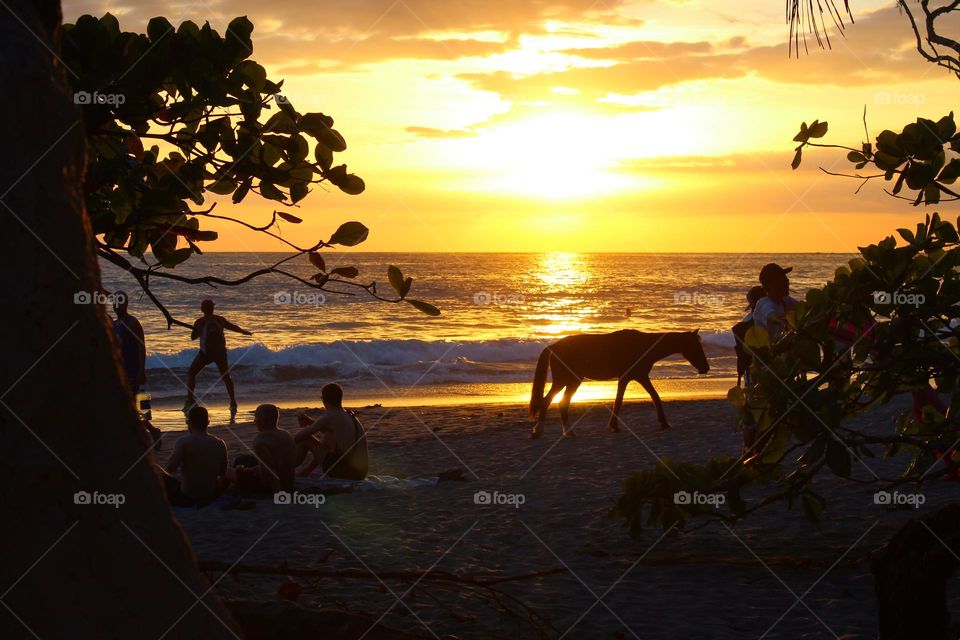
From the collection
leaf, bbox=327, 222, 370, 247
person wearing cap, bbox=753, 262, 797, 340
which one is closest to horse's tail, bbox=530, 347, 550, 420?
person wearing cap, bbox=753, 262, 797, 340

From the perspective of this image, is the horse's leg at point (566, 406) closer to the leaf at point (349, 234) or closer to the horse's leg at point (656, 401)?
the horse's leg at point (656, 401)

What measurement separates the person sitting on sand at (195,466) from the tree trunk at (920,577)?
6.91 m

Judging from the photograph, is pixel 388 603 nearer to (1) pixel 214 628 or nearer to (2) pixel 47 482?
(1) pixel 214 628

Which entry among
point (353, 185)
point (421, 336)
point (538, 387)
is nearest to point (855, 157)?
point (353, 185)

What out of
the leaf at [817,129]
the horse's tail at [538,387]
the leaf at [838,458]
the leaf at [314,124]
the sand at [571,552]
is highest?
the leaf at [817,129]

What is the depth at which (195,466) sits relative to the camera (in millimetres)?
9438

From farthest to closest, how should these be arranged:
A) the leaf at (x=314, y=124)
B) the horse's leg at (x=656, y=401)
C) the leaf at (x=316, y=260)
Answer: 1. the horse's leg at (x=656, y=401)
2. the leaf at (x=314, y=124)
3. the leaf at (x=316, y=260)

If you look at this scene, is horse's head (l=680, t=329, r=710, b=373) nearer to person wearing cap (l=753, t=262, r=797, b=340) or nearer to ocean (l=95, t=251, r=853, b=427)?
ocean (l=95, t=251, r=853, b=427)

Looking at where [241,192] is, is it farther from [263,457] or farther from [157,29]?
→ [263,457]

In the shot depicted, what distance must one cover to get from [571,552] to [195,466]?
4.02 meters

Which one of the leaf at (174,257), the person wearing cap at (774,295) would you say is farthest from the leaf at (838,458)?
the person wearing cap at (774,295)

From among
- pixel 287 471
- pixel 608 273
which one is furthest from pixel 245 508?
pixel 608 273

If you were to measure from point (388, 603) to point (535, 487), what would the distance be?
4.50 metres

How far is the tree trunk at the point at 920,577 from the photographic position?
4.09 metres
